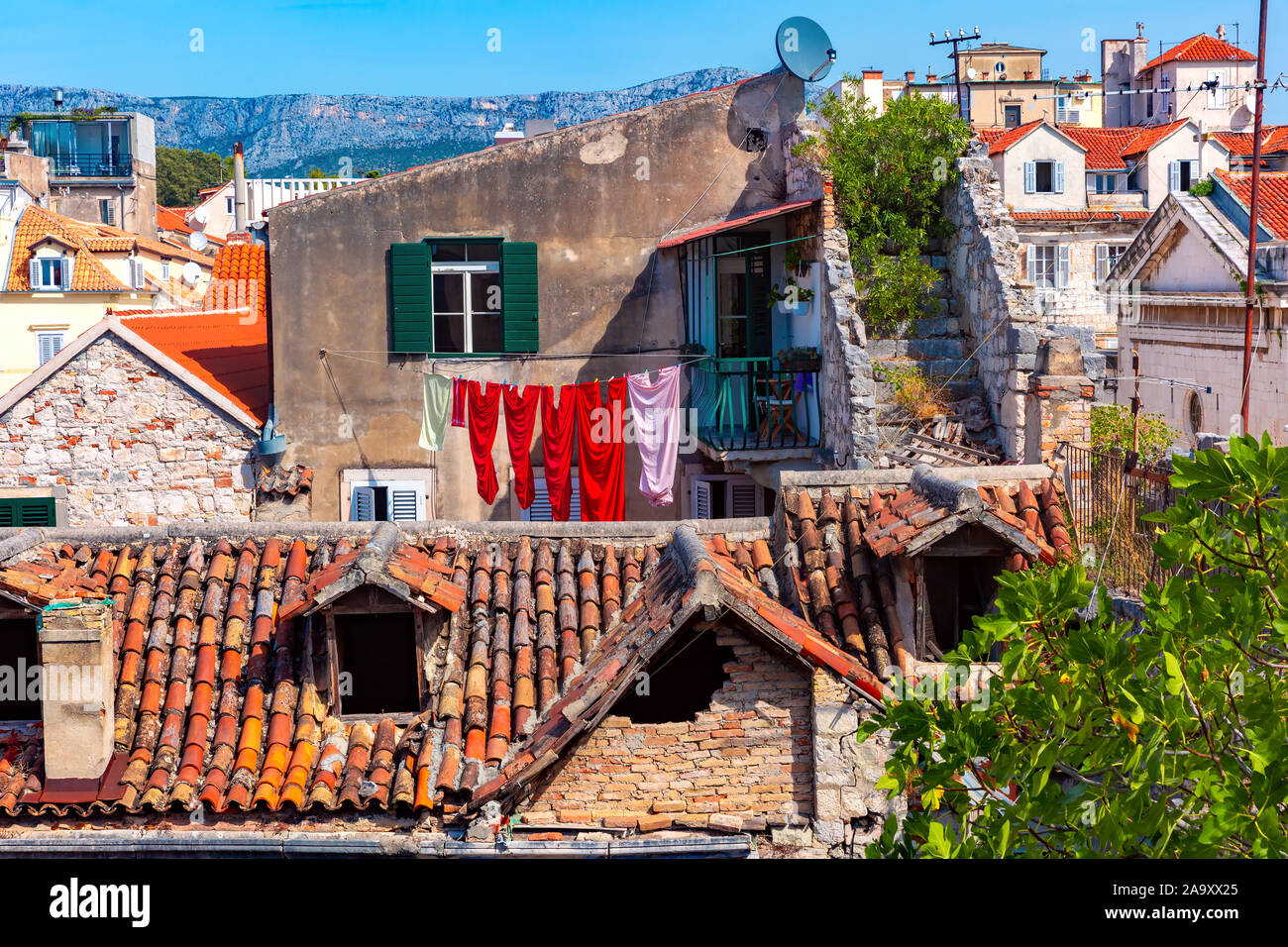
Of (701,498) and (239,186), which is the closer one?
(701,498)

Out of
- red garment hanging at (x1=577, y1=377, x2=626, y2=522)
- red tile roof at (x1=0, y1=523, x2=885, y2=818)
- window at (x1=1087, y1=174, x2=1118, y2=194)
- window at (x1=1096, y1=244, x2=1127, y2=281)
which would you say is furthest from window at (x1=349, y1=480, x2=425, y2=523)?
window at (x1=1087, y1=174, x2=1118, y2=194)

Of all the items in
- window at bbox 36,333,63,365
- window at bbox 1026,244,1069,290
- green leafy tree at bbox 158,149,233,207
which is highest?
green leafy tree at bbox 158,149,233,207

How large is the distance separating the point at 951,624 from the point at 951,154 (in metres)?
8.85

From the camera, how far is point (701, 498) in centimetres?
1900

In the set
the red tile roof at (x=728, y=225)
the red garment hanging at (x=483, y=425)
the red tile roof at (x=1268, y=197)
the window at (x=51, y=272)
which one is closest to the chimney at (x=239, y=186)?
the window at (x=51, y=272)

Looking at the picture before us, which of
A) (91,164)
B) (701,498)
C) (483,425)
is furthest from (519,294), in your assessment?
(91,164)

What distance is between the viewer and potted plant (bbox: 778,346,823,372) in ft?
56.0

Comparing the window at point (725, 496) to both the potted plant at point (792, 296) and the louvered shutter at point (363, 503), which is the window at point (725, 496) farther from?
the louvered shutter at point (363, 503)

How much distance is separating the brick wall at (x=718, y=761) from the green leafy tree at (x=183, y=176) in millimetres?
73577

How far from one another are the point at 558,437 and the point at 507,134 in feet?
29.0

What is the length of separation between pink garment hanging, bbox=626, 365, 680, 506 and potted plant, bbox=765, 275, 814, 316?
7.08 feet

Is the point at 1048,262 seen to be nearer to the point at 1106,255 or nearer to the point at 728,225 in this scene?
the point at 1106,255

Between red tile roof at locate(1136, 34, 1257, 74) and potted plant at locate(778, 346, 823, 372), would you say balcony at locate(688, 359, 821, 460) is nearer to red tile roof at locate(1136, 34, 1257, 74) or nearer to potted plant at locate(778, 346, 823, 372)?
potted plant at locate(778, 346, 823, 372)
